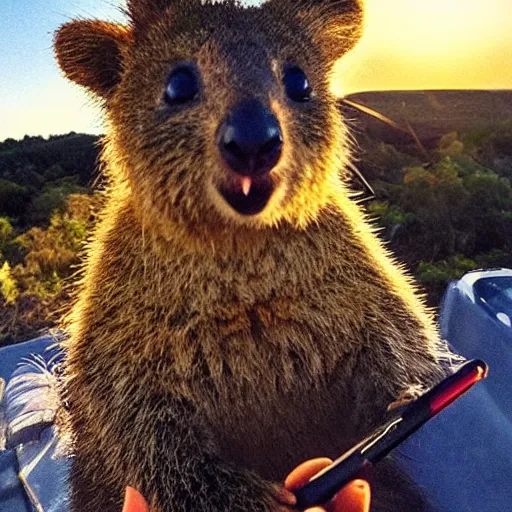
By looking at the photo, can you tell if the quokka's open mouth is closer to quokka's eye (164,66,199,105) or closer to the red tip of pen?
quokka's eye (164,66,199,105)

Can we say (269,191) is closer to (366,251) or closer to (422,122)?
(366,251)

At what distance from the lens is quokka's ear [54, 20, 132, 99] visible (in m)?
1.32

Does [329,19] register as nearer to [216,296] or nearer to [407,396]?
[216,296]

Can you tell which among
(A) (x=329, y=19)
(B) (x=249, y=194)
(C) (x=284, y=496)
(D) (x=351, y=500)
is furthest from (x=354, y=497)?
(A) (x=329, y=19)

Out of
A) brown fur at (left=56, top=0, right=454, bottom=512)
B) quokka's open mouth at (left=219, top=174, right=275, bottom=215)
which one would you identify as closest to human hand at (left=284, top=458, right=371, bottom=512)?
brown fur at (left=56, top=0, right=454, bottom=512)

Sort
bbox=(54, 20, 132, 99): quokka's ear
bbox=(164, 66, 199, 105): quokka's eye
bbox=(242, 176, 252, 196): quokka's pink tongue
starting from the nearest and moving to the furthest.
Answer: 1. bbox=(242, 176, 252, 196): quokka's pink tongue
2. bbox=(164, 66, 199, 105): quokka's eye
3. bbox=(54, 20, 132, 99): quokka's ear

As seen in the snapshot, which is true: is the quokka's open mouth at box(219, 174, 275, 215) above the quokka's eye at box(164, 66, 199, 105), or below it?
below

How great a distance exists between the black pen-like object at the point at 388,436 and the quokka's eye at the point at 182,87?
1.99 ft

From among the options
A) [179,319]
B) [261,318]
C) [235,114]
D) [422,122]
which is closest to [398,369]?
[261,318]

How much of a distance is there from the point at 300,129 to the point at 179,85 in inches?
8.5

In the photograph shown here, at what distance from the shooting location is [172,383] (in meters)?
1.19

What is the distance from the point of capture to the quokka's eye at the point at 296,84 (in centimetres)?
126

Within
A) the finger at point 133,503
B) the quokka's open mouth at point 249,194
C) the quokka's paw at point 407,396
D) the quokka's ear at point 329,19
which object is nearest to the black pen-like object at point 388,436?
the quokka's paw at point 407,396

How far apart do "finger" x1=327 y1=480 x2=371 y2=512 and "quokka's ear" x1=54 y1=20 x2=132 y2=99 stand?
2.74 ft
